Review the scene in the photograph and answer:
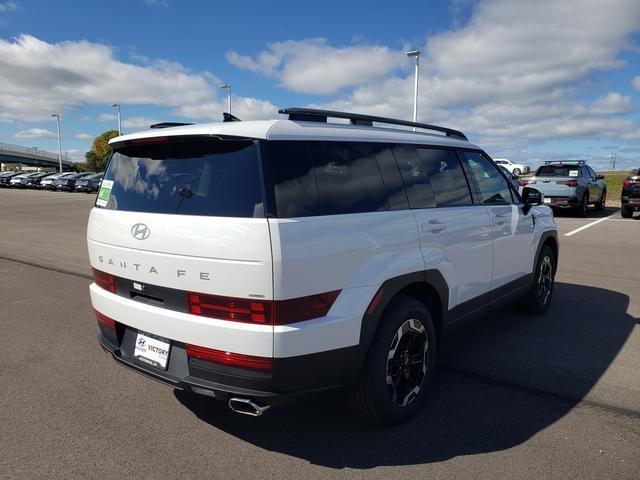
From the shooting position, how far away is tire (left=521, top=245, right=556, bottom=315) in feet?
17.6

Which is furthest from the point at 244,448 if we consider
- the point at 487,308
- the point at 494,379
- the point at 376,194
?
the point at 487,308

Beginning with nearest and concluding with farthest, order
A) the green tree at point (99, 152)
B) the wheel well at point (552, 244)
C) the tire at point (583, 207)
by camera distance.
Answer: the wheel well at point (552, 244)
the tire at point (583, 207)
the green tree at point (99, 152)

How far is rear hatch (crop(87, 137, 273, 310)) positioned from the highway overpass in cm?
10738

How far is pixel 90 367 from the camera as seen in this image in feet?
13.6

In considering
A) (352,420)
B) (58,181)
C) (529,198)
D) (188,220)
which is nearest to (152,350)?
(188,220)

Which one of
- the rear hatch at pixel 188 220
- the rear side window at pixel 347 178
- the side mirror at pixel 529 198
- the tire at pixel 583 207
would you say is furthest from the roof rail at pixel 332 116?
the tire at pixel 583 207

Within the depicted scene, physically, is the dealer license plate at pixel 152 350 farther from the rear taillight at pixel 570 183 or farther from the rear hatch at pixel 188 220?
the rear taillight at pixel 570 183

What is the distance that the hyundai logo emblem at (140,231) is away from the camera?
285 centimetres

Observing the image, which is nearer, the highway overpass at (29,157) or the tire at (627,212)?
the tire at (627,212)

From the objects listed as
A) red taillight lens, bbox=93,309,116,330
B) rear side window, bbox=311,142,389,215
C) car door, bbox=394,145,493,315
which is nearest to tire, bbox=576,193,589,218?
car door, bbox=394,145,493,315

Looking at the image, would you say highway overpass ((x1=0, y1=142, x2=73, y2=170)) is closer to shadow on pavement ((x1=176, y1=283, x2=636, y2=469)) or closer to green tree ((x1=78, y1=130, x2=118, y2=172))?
green tree ((x1=78, y1=130, x2=118, y2=172))

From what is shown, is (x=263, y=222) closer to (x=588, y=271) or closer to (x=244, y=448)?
(x=244, y=448)

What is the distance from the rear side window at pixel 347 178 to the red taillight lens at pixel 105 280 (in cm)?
147

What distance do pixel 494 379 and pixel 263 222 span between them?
8.06ft
